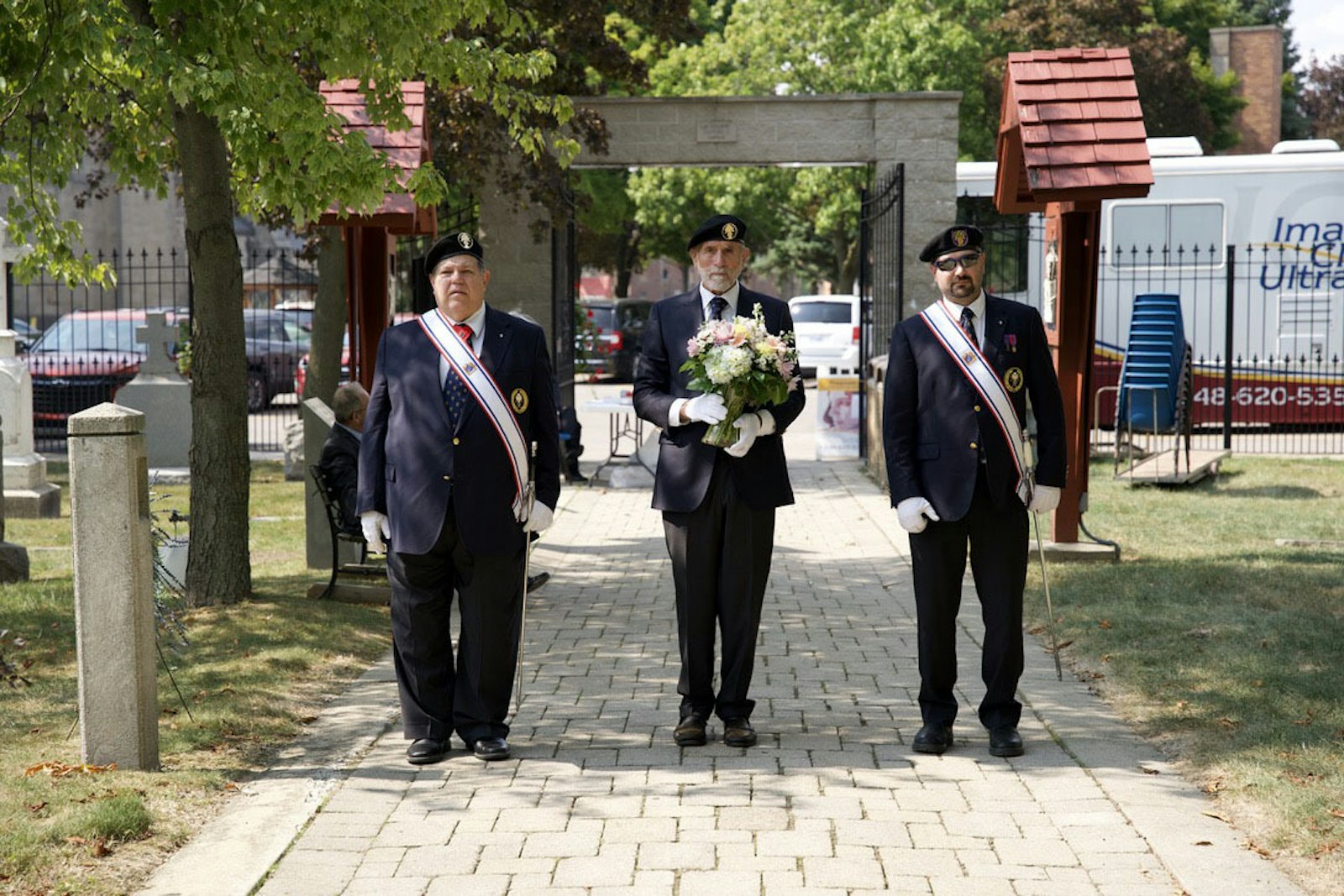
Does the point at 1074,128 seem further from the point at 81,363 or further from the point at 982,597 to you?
the point at 81,363

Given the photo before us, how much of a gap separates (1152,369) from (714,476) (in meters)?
10.1

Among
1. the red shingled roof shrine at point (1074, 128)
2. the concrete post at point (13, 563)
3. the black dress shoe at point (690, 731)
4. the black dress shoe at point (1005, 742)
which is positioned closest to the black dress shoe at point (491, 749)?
the black dress shoe at point (690, 731)

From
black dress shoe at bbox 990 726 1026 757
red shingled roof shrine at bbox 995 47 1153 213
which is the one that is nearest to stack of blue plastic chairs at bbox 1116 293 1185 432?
red shingled roof shrine at bbox 995 47 1153 213

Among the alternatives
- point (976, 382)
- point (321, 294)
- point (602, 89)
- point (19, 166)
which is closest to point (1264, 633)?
point (976, 382)

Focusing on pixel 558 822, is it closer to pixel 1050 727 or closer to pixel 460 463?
pixel 460 463

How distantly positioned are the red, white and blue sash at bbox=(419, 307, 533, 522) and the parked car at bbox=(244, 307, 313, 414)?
2025 centimetres

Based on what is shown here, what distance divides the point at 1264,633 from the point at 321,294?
1123 centimetres

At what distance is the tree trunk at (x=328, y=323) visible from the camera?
16.4m

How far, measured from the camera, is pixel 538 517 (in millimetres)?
5965

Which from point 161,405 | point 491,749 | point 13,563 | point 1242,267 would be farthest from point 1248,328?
point 491,749

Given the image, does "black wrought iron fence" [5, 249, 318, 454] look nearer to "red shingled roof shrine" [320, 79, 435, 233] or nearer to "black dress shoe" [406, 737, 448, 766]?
"red shingled roof shrine" [320, 79, 435, 233]

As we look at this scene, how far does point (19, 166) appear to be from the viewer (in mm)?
9547

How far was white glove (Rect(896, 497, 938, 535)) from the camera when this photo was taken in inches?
232

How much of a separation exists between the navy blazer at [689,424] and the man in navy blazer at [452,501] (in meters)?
0.41
